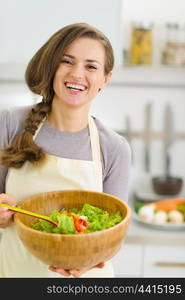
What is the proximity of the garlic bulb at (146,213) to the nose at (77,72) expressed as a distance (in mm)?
712

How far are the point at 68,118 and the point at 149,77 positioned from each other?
29.9 inches

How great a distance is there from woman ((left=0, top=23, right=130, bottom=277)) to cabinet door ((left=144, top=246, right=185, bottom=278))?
54 centimetres

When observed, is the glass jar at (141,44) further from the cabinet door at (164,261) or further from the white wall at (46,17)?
the cabinet door at (164,261)

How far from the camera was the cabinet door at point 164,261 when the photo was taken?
1.39 meters

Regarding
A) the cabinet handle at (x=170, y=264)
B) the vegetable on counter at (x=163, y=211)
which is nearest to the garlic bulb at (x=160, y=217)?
the vegetable on counter at (x=163, y=211)

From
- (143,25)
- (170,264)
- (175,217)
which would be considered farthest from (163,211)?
(143,25)

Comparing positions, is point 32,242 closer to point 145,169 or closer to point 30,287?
point 30,287

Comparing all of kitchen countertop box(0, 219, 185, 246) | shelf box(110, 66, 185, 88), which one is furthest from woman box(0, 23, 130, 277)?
shelf box(110, 66, 185, 88)

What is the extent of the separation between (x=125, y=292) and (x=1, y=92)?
892 mm

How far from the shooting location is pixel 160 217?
→ 55.3 inches

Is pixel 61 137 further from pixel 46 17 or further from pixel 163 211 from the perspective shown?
pixel 163 211

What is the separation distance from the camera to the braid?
84 centimetres

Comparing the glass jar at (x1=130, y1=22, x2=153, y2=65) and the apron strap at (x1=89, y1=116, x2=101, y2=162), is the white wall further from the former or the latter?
the apron strap at (x1=89, y1=116, x2=101, y2=162)

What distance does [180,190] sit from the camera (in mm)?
1677
